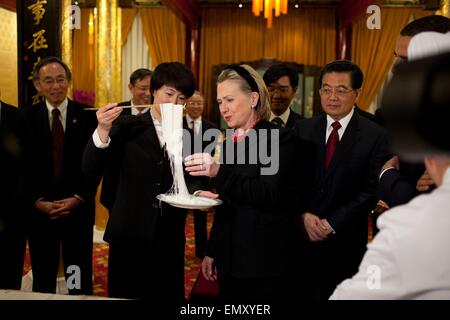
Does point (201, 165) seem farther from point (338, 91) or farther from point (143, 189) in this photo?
point (338, 91)

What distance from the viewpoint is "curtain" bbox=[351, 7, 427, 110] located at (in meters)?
7.07

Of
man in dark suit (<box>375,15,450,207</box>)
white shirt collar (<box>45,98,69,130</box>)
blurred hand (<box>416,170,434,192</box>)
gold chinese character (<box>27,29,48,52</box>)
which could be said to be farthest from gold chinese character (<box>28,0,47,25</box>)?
blurred hand (<box>416,170,434,192</box>)

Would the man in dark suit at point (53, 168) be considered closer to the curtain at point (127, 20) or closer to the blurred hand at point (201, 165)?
the blurred hand at point (201, 165)

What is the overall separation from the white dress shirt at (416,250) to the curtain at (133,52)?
722cm

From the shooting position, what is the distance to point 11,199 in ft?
6.77

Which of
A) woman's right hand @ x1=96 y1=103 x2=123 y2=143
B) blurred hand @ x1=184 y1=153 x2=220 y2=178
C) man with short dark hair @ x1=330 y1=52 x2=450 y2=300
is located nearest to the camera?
man with short dark hair @ x1=330 y1=52 x2=450 y2=300

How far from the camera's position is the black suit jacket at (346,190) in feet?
6.17

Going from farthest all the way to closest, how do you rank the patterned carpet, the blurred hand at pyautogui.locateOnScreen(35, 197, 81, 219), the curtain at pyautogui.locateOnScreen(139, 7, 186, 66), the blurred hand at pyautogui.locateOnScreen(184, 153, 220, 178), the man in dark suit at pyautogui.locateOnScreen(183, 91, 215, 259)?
1. the curtain at pyautogui.locateOnScreen(139, 7, 186, 66)
2. the man in dark suit at pyautogui.locateOnScreen(183, 91, 215, 259)
3. the patterned carpet
4. the blurred hand at pyautogui.locateOnScreen(35, 197, 81, 219)
5. the blurred hand at pyautogui.locateOnScreen(184, 153, 220, 178)

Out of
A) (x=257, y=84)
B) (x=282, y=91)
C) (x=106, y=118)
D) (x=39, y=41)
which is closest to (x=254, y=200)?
(x=257, y=84)

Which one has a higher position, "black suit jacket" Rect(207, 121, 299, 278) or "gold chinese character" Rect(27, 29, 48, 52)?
"gold chinese character" Rect(27, 29, 48, 52)

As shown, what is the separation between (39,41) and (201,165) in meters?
2.09

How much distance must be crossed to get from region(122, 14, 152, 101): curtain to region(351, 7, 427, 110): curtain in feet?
11.6

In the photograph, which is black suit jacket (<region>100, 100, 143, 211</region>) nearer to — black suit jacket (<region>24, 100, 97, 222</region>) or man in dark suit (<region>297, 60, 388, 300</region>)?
black suit jacket (<region>24, 100, 97, 222</region>)

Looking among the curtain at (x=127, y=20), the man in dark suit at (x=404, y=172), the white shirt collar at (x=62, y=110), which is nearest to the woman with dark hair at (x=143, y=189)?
the white shirt collar at (x=62, y=110)
